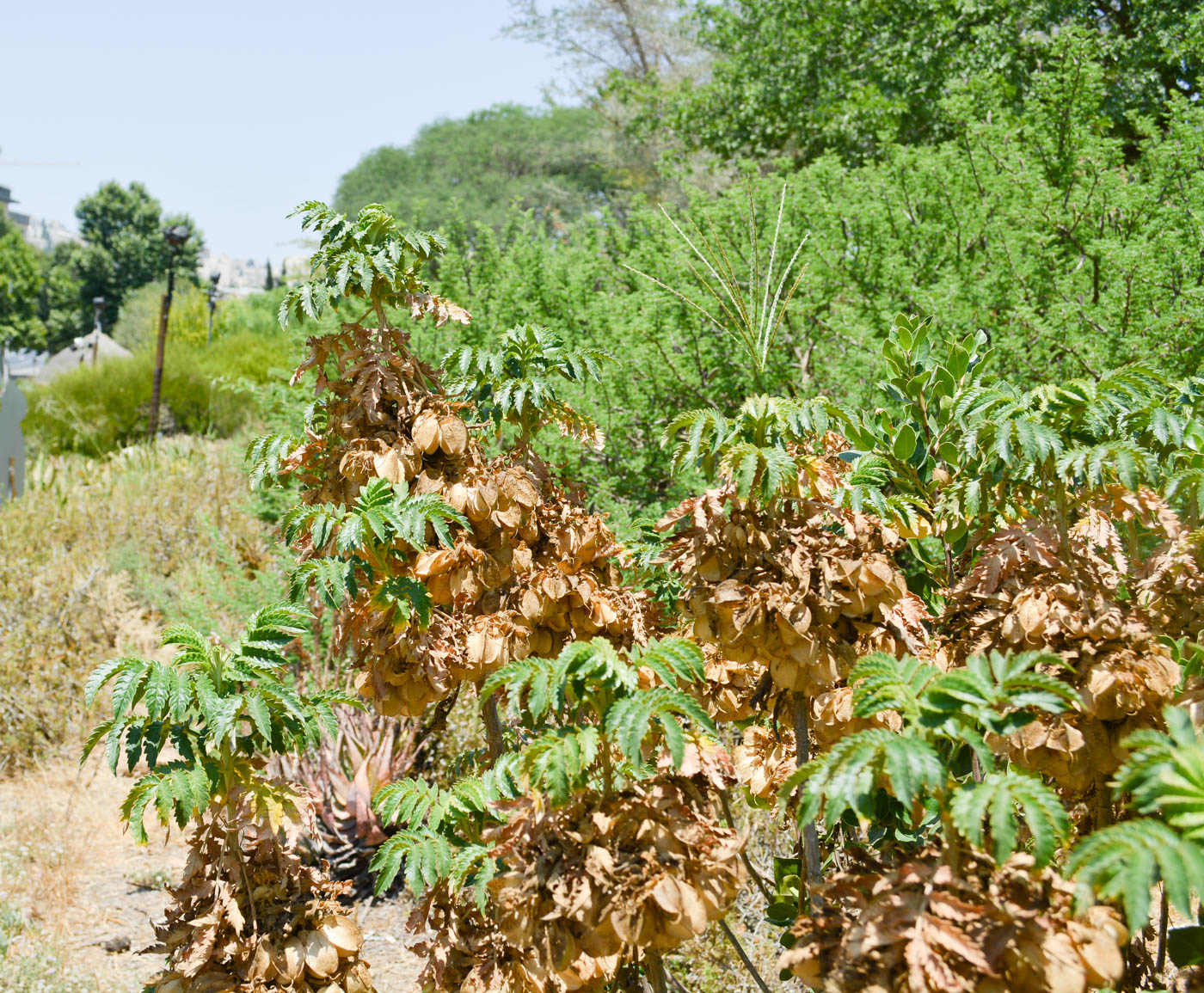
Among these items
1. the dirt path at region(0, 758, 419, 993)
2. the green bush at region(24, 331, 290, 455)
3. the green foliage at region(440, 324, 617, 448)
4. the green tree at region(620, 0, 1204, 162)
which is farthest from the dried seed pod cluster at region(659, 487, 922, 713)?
the green bush at region(24, 331, 290, 455)

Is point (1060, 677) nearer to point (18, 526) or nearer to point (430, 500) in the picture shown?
point (430, 500)

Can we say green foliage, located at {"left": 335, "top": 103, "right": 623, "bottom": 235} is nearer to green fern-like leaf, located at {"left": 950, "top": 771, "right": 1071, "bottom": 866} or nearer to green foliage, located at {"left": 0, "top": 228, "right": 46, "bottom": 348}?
green foliage, located at {"left": 0, "top": 228, "right": 46, "bottom": 348}

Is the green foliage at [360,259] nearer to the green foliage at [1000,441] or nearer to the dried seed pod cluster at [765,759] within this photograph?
the green foliage at [1000,441]

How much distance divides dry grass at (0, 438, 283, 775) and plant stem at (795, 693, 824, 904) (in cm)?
355

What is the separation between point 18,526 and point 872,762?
6.41 metres

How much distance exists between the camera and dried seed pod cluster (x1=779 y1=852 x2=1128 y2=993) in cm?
95

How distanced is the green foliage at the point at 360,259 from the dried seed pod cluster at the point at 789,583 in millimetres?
878

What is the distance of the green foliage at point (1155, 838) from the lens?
2.64 ft

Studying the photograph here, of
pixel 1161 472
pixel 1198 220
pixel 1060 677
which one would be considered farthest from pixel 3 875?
pixel 1198 220

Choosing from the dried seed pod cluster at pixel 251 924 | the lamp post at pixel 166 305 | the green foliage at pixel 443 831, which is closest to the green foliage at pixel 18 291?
the lamp post at pixel 166 305

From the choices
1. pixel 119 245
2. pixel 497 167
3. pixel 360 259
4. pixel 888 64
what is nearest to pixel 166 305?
pixel 888 64

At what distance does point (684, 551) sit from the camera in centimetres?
155

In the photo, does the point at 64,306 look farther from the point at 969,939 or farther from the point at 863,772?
the point at 969,939

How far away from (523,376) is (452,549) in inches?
16.7
